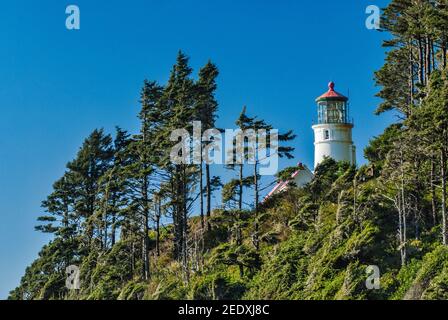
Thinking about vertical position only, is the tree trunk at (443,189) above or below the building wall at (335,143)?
below

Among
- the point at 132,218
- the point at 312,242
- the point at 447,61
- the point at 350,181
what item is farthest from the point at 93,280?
the point at 447,61

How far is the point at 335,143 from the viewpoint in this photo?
47.4 m

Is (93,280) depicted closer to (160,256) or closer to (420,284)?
(160,256)

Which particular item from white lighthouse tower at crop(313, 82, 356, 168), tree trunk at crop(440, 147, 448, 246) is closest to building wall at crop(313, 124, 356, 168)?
white lighthouse tower at crop(313, 82, 356, 168)

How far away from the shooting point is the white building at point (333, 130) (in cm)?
4719

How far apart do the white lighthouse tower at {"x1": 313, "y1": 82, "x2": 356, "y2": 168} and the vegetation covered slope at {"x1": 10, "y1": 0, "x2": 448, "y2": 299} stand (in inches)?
154

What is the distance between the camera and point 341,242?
29.5 metres

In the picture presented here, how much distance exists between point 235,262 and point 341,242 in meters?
4.15

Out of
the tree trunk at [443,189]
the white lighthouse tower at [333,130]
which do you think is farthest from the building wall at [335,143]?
Result: the tree trunk at [443,189]

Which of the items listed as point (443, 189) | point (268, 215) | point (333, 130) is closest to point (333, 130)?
point (333, 130)

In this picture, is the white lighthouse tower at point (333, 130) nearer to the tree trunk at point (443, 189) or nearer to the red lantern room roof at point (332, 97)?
the red lantern room roof at point (332, 97)

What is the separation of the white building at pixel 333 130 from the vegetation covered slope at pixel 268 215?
390 cm

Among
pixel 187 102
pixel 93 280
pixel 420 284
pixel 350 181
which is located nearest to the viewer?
pixel 420 284

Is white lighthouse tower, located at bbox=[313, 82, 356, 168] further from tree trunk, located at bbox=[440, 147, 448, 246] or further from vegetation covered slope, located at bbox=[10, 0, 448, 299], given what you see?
tree trunk, located at bbox=[440, 147, 448, 246]
